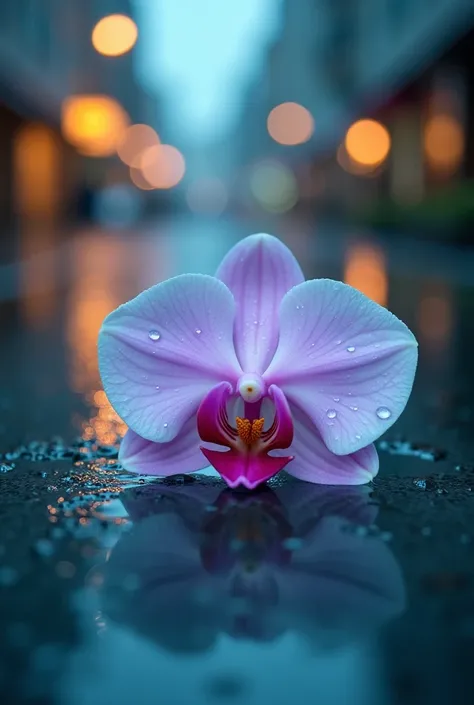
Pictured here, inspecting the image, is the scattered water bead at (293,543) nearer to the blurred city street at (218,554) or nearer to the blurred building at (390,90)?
the blurred city street at (218,554)

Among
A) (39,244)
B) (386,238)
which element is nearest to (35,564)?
(39,244)

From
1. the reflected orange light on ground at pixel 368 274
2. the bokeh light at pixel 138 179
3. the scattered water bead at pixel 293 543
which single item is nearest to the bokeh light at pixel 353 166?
the reflected orange light on ground at pixel 368 274

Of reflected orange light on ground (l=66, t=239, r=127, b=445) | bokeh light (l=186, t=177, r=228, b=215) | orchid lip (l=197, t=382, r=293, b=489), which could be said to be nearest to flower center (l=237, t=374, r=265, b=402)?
orchid lip (l=197, t=382, r=293, b=489)

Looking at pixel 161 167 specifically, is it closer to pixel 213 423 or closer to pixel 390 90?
pixel 390 90

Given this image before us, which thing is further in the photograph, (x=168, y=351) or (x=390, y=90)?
(x=390, y=90)

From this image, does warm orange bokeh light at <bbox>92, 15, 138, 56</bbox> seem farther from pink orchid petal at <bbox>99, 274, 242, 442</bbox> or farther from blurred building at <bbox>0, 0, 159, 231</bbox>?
pink orchid petal at <bbox>99, 274, 242, 442</bbox>

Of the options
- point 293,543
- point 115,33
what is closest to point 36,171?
point 115,33

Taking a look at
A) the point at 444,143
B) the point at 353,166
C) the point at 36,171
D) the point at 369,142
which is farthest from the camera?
the point at 353,166

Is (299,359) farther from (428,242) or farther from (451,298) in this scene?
(428,242)
